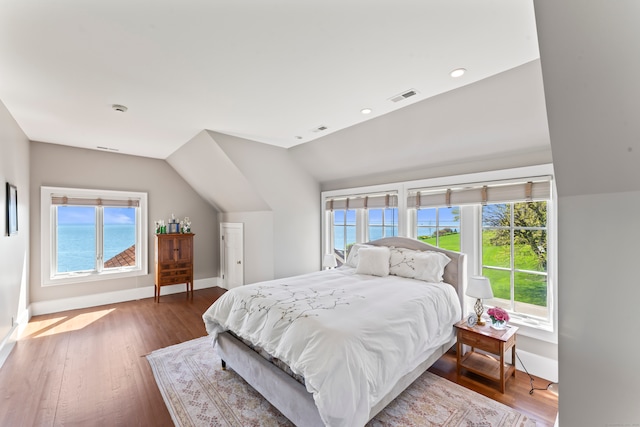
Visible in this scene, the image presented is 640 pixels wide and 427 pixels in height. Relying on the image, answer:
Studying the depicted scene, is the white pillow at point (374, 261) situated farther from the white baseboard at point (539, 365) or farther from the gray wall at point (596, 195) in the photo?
the gray wall at point (596, 195)

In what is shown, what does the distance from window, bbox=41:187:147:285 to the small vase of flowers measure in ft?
17.7

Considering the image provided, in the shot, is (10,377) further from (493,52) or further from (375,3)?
(493,52)

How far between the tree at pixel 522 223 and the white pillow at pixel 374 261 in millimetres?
1202

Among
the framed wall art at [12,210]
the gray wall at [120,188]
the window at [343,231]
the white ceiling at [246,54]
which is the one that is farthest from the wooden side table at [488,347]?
the gray wall at [120,188]

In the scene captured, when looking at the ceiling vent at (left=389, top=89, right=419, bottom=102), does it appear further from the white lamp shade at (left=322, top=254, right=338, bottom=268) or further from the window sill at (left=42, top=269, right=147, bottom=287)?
the window sill at (left=42, top=269, right=147, bottom=287)

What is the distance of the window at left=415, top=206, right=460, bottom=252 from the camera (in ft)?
11.1

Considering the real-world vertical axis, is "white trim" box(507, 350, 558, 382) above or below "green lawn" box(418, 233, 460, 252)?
below

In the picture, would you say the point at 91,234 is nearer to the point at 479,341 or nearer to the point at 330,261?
the point at 330,261

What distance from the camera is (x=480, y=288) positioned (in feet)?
8.65

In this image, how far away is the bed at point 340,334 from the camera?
1.62 m

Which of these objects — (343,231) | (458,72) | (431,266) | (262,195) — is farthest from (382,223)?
(458,72)

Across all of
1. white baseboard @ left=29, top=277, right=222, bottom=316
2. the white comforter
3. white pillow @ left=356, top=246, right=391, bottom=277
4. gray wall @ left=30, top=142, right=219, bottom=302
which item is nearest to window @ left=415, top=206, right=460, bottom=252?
white pillow @ left=356, top=246, right=391, bottom=277

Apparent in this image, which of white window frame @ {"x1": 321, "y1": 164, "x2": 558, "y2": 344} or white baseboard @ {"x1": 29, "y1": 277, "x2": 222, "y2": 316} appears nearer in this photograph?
white window frame @ {"x1": 321, "y1": 164, "x2": 558, "y2": 344}

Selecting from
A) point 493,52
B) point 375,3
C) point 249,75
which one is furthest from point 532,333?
point 249,75
